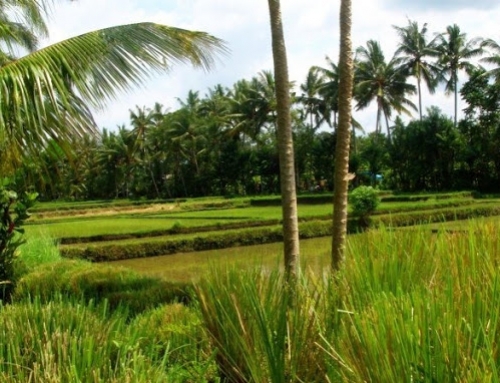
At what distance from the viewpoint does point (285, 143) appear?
7.13 metres

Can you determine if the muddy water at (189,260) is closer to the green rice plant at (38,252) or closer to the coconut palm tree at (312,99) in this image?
the green rice plant at (38,252)

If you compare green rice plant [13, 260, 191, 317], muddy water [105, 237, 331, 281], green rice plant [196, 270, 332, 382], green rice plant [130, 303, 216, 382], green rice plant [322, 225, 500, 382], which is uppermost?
green rice plant [322, 225, 500, 382]

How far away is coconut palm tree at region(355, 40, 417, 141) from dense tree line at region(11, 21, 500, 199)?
66mm

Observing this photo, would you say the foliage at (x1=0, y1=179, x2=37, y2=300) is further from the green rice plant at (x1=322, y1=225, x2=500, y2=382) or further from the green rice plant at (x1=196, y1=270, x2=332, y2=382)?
the green rice plant at (x1=322, y1=225, x2=500, y2=382)

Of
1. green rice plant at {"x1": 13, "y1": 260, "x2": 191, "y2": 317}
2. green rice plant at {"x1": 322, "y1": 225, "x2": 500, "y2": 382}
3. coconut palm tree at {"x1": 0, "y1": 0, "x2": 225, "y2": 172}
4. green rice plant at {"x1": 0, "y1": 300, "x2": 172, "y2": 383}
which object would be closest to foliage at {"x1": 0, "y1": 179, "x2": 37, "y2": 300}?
green rice plant at {"x1": 13, "y1": 260, "x2": 191, "y2": 317}

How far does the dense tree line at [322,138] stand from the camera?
3631cm

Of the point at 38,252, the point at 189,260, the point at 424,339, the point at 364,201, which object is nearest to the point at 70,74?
A: the point at 424,339

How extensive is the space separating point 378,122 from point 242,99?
9819 mm

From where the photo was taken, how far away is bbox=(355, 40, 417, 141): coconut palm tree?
41594mm

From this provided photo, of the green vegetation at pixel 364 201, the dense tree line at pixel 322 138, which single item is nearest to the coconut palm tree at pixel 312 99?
the dense tree line at pixel 322 138

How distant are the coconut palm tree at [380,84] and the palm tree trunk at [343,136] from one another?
34624mm

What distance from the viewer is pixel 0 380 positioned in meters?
2.42

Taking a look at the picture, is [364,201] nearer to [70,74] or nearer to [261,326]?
[70,74]

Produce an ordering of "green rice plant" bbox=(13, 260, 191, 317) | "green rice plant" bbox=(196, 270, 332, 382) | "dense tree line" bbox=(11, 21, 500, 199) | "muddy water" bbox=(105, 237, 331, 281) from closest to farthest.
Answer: "green rice plant" bbox=(196, 270, 332, 382)
"green rice plant" bbox=(13, 260, 191, 317)
"muddy water" bbox=(105, 237, 331, 281)
"dense tree line" bbox=(11, 21, 500, 199)
